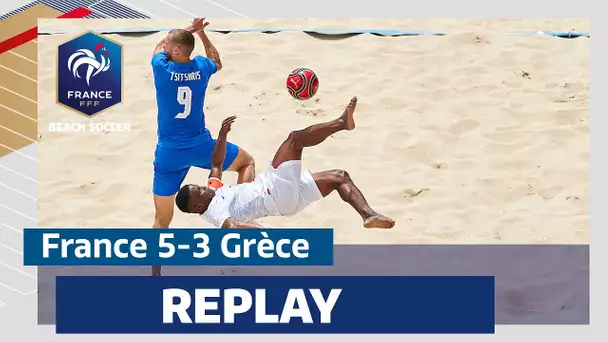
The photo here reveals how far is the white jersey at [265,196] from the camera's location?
18.4 m

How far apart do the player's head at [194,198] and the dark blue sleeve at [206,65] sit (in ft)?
3.44

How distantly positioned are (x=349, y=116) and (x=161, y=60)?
174 centimetres

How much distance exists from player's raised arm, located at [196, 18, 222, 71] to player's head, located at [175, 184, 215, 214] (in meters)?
1.20

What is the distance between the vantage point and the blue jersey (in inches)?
732

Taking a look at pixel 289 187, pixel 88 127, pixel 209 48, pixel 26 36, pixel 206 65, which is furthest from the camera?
pixel 26 36

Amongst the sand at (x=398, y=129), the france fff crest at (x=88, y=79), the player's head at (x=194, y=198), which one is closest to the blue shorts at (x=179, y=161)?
the sand at (x=398, y=129)

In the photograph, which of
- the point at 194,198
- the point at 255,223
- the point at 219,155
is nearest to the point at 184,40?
the point at 219,155

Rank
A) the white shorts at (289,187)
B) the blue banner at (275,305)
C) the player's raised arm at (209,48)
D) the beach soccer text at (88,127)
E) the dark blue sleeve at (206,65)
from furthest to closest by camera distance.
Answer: the beach soccer text at (88,127)
the player's raised arm at (209,48)
the dark blue sleeve at (206,65)
the blue banner at (275,305)
the white shorts at (289,187)

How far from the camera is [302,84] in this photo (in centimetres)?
1861

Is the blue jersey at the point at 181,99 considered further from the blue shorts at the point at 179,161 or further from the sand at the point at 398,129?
Result: the sand at the point at 398,129

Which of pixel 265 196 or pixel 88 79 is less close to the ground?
pixel 88 79

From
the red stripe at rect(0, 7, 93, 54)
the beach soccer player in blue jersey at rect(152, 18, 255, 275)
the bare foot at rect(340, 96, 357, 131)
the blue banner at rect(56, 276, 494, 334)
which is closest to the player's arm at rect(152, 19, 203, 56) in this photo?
the beach soccer player in blue jersey at rect(152, 18, 255, 275)

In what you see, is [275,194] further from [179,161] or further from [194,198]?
[179,161]

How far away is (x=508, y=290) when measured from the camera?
61.4 feet
